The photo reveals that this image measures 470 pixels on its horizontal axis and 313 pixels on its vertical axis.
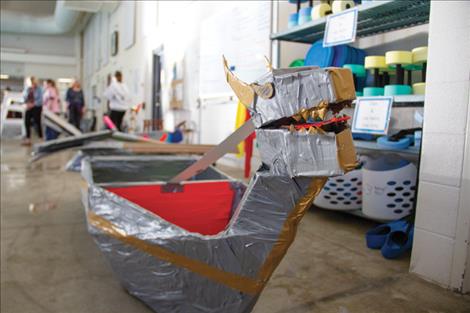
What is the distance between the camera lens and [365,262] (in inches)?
53.8

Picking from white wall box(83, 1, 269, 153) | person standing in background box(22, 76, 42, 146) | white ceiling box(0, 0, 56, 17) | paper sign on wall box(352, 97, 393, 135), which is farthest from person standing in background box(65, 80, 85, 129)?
paper sign on wall box(352, 97, 393, 135)

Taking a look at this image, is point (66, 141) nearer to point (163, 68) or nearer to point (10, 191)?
point (10, 191)

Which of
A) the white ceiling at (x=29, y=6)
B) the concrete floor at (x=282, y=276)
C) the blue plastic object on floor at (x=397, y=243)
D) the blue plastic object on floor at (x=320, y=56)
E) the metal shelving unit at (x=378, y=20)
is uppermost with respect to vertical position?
the white ceiling at (x=29, y=6)

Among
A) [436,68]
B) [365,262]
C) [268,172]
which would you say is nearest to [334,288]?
[365,262]

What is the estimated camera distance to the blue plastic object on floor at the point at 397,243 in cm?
139

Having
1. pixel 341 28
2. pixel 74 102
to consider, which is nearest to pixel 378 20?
pixel 341 28

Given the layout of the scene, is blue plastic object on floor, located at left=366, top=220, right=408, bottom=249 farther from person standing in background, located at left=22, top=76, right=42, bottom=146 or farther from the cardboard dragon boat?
person standing in background, located at left=22, top=76, right=42, bottom=146

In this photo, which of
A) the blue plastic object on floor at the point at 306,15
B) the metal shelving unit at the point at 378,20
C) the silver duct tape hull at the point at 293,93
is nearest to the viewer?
the silver duct tape hull at the point at 293,93

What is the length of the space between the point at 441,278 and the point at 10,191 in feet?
8.61

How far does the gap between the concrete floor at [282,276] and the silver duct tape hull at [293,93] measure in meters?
0.62

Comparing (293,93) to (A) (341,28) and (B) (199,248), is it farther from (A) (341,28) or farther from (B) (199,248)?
(A) (341,28)

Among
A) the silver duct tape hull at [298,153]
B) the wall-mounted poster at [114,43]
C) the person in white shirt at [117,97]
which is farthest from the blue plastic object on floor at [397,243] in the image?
the person in white shirt at [117,97]

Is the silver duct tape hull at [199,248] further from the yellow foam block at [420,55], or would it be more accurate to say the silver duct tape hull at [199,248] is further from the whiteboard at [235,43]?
the whiteboard at [235,43]

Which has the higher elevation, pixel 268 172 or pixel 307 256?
pixel 268 172
